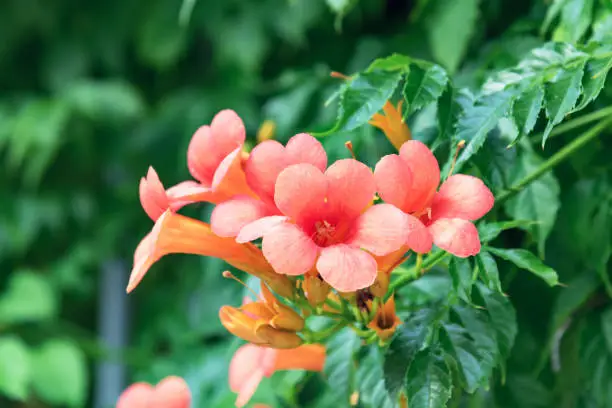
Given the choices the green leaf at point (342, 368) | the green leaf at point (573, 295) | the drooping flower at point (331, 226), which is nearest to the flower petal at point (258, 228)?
the drooping flower at point (331, 226)

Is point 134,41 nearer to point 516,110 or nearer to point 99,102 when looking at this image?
point 99,102

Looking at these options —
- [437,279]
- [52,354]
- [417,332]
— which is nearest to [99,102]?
[52,354]

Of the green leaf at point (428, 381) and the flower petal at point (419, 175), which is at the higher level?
the flower petal at point (419, 175)

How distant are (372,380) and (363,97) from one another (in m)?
0.22

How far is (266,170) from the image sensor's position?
0.42 meters

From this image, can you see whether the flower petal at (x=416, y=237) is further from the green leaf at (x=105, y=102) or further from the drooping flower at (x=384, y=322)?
the green leaf at (x=105, y=102)

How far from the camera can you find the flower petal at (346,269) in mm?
361

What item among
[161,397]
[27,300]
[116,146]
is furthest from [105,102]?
[161,397]

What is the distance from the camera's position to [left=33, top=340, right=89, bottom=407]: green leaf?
1300mm

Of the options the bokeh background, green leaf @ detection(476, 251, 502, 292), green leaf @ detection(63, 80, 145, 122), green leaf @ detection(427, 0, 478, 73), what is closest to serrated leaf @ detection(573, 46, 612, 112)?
green leaf @ detection(476, 251, 502, 292)

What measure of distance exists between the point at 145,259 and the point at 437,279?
30cm

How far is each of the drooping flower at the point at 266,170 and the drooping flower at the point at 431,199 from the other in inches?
1.8

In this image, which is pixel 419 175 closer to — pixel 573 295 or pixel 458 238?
pixel 458 238

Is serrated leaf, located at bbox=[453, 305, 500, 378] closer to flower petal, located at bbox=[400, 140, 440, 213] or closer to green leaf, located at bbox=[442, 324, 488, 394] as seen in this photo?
green leaf, located at bbox=[442, 324, 488, 394]
